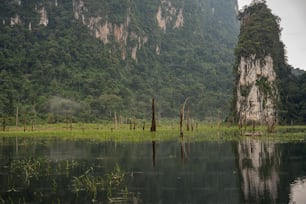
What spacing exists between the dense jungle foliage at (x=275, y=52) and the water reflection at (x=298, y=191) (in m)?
60.3

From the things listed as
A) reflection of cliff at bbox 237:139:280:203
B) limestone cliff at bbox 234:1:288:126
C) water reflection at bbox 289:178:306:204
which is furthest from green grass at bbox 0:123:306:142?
limestone cliff at bbox 234:1:288:126

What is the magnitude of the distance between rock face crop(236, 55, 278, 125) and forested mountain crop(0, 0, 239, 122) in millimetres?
27944

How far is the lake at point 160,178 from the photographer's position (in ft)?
53.1

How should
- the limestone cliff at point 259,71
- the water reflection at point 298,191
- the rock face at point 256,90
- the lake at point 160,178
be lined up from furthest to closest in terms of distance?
the limestone cliff at point 259,71
the rock face at point 256,90
the lake at point 160,178
the water reflection at point 298,191

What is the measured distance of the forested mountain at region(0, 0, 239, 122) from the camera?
94375mm

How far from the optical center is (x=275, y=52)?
82000 mm

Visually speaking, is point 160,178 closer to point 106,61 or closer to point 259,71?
point 259,71

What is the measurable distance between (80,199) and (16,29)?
104 m

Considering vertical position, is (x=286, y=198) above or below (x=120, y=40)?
below

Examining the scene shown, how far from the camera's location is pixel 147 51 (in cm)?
14688

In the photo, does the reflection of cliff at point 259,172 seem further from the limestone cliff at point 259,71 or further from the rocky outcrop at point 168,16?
the rocky outcrop at point 168,16

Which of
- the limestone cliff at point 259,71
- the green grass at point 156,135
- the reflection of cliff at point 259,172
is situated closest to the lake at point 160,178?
the reflection of cliff at point 259,172

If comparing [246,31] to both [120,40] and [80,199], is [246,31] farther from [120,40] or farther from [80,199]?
[80,199]

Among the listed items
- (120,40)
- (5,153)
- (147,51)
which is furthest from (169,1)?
(5,153)
